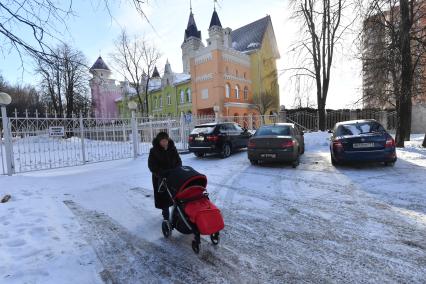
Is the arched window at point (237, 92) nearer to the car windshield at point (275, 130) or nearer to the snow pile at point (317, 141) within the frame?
the snow pile at point (317, 141)

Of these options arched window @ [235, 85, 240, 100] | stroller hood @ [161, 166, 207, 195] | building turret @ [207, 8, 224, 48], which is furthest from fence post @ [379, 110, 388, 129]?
stroller hood @ [161, 166, 207, 195]

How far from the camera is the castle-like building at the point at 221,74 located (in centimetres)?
3397

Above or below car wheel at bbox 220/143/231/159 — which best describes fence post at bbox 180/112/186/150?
above

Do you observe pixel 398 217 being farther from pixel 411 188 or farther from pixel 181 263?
pixel 181 263

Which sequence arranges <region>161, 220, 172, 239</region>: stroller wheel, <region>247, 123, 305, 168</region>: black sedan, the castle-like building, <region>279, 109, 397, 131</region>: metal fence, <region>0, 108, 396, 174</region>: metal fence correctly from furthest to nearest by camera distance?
1. the castle-like building
2. <region>279, 109, 397, 131</region>: metal fence
3. <region>247, 123, 305, 168</region>: black sedan
4. <region>0, 108, 396, 174</region>: metal fence
5. <region>161, 220, 172, 239</region>: stroller wheel

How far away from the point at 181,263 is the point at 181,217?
1.80 feet

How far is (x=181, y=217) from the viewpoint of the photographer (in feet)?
12.1

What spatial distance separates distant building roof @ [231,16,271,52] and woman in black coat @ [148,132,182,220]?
36472 millimetres

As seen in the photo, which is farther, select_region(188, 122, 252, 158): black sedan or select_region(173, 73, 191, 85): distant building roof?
select_region(173, 73, 191, 85): distant building roof

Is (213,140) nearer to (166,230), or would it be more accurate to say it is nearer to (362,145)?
(362,145)

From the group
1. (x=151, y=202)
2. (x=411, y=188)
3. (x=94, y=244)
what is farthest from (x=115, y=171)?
(x=411, y=188)

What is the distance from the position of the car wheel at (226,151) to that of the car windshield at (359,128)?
4829 mm

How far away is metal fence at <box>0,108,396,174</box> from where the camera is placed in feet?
30.9

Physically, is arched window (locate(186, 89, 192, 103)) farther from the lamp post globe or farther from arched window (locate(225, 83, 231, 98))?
the lamp post globe
